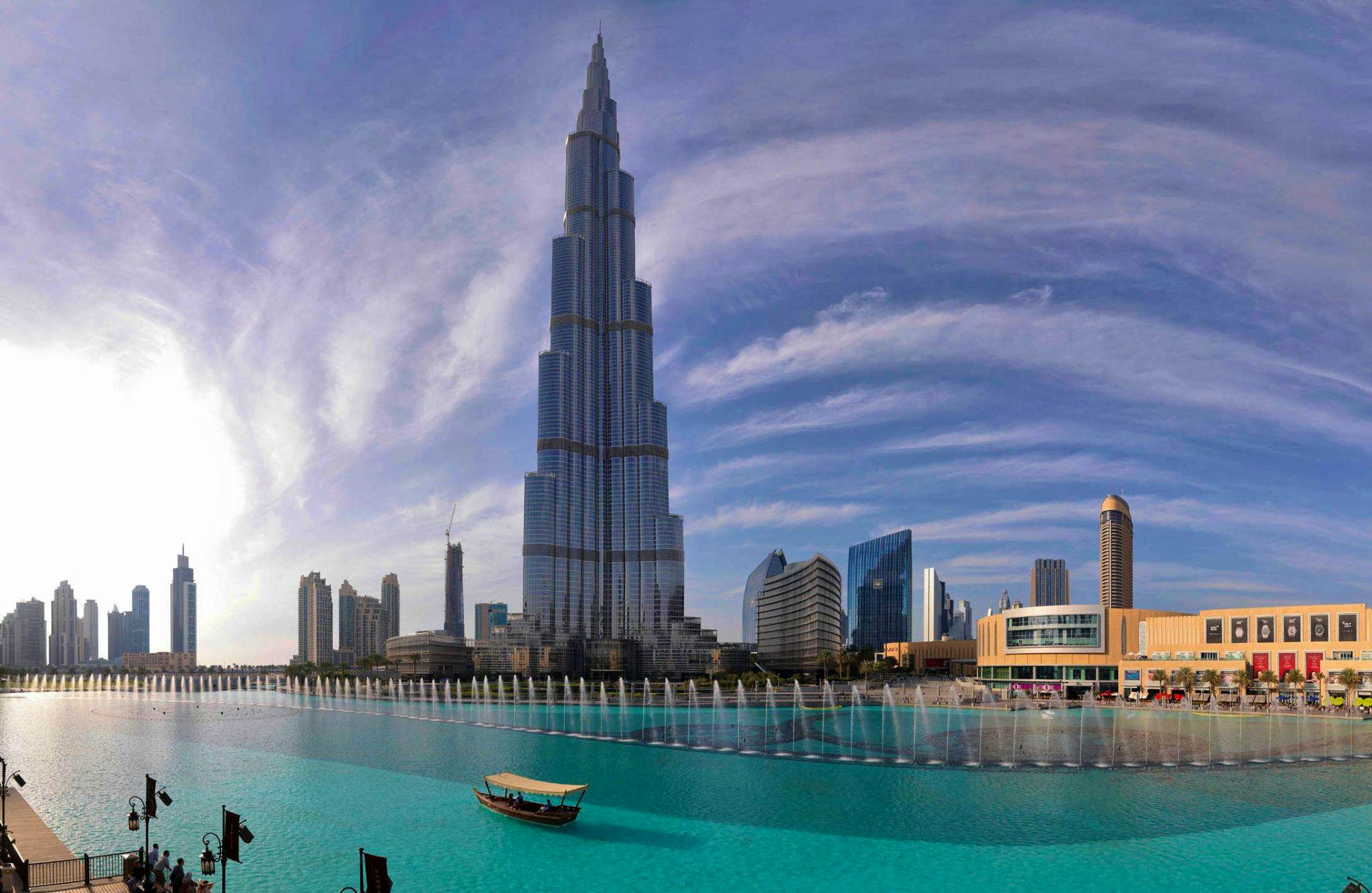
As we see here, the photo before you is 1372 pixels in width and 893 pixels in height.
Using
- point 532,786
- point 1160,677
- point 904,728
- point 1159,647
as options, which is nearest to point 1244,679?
point 1160,677

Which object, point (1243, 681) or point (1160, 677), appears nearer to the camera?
point (1243, 681)

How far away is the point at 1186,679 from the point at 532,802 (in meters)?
129

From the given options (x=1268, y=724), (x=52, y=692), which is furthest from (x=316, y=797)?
(x=52, y=692)

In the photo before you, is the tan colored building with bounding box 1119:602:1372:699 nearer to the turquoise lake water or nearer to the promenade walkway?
the turquoise lake water

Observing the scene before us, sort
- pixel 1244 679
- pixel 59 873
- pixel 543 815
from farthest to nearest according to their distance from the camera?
1. pixel 1244 679
2. pixel 543 815
3. pixel 59 873

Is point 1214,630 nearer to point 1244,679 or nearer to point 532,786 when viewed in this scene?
point 1244,679

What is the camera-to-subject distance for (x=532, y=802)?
176 ft

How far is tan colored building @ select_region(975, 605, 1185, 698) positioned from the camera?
166m

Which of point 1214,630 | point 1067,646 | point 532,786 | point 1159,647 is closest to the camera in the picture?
point 532,786

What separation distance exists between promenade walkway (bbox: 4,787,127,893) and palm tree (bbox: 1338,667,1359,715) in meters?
148

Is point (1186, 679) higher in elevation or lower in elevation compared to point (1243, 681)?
lower

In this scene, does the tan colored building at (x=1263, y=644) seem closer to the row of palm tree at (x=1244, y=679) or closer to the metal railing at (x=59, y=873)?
the row of palm tree at (x=1244, y=679)

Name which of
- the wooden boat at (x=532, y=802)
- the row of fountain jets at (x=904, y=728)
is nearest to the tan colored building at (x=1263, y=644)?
the row of fountain jets at (x=904, y=728)

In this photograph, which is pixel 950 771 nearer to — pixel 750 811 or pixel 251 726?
pixel 750 811
